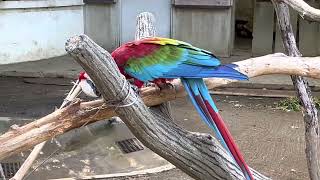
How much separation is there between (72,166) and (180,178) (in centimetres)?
98

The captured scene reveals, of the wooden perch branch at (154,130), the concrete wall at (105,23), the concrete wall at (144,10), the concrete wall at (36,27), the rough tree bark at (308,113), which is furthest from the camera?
the concrete wall at (105,23)

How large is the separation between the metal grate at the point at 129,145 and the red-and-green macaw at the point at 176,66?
287cm

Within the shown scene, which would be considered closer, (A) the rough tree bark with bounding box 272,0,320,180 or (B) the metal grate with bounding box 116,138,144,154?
(A) the rough tree bark with bounding box 272,0,320,180

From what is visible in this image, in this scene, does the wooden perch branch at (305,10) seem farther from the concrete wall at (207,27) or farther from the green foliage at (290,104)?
the concrete wall at (207,27)

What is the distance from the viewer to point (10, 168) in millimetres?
4504

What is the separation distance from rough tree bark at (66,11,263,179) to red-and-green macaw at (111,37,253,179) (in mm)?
160

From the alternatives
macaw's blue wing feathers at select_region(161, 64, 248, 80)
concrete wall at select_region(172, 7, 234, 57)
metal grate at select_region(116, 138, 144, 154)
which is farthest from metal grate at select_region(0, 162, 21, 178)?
concrete wall at select_region(172, 7, 234, 57)

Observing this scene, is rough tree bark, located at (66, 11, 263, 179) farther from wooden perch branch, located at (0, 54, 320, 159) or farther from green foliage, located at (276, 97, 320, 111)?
green foliage, located at (276, 97, 320, 111)

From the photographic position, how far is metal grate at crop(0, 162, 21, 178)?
4.37 m

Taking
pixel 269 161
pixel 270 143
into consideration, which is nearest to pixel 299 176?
pixel 269 161

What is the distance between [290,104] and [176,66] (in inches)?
195

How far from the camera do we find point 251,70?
2.42m

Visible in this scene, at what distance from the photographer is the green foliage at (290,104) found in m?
6.69

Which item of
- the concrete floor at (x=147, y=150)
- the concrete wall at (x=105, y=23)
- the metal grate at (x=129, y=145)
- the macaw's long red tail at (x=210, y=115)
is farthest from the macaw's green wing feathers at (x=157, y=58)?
the concrete wall at (x=105, y=23)
